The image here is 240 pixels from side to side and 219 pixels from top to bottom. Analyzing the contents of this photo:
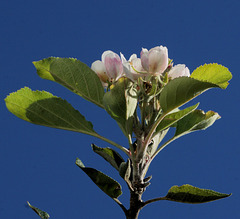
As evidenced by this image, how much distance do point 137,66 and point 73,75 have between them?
0.60 ft

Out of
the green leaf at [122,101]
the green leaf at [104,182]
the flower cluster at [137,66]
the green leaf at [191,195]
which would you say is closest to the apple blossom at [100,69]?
the flower cluster at [137,66]

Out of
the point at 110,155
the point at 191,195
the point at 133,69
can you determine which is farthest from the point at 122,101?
the point at 191,195

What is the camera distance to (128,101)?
95 centimetres

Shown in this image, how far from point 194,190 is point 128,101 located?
31 centimetres

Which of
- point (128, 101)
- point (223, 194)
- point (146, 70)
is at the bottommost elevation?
point (223, 194)

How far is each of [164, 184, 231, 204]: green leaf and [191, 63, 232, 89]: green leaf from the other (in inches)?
11.1

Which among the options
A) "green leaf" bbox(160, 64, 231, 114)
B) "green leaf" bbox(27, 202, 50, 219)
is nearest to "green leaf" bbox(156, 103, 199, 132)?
"green leaf" bbox(160, 64, 231, 114)

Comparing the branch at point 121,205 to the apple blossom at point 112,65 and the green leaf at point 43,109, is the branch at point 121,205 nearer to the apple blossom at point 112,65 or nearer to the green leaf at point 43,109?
the green leaf at point 43,109

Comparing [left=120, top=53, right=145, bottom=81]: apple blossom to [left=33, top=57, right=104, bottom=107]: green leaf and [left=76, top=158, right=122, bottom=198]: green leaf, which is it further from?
[left=76, top=158, right=122, bottom=198]: green leaf

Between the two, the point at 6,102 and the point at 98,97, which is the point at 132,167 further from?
the point at 6,102

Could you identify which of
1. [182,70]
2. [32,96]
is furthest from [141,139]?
[32,96]

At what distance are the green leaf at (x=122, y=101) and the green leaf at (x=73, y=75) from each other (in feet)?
0.35

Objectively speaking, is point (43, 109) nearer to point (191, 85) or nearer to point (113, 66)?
point (113, 66)

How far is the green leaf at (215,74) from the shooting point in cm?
100
